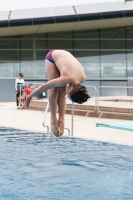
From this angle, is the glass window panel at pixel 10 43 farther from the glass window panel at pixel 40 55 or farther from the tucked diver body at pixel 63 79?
the tucked diver body at pixel 63 79

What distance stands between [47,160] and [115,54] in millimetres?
21964

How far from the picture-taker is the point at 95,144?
919cm

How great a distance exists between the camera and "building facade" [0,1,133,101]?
2880 cm

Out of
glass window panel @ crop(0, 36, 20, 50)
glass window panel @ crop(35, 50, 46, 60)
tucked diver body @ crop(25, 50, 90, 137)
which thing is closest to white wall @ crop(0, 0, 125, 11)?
glass window panel @ crop(0, 36, 20, 50)

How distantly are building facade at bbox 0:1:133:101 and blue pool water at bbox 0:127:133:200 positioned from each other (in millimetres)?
18938

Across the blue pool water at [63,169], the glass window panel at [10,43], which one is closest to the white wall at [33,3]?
the glass window panel at [10,43]

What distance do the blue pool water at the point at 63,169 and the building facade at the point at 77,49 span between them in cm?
1894

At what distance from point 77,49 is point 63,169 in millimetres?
23031

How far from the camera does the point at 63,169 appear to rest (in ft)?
23.5

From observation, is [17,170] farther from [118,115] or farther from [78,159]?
[118,115]

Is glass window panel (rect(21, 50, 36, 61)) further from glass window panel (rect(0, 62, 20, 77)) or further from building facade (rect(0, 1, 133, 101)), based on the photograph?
glass window panel (rect(0, 62, 20, 77))

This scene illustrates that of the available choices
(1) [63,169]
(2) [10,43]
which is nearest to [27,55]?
(2) [10,43]

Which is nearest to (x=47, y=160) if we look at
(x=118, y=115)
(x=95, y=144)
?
(x=95, y=144)

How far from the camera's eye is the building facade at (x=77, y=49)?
28.8 meters
